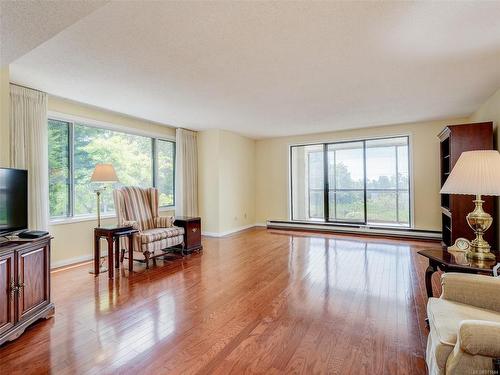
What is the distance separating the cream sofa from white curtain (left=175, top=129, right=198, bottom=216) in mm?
4912

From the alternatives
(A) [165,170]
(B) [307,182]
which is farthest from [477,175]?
(A) [165,170]

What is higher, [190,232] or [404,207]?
[404,207]

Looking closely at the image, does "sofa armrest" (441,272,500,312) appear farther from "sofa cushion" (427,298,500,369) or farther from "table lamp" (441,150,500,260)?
"table lamp" (441,150,500,260)

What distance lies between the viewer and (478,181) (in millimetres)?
1966

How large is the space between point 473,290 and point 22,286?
3.25 meters

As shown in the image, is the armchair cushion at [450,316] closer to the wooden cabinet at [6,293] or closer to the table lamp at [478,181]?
the table lamp at [478,181]

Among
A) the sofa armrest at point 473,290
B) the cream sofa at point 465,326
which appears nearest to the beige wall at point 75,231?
the cream sofa at point 465,326

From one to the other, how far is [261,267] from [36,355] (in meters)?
2.54

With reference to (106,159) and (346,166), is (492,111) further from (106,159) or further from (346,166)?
(106,159)

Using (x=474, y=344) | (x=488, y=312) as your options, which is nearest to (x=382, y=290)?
(x=488, y=312)

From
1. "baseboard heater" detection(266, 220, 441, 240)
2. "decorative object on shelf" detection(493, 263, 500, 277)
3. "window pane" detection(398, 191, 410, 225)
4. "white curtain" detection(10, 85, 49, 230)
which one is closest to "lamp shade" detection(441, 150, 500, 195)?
"decorative object on shelf" detection(493, 263, 500, 277)

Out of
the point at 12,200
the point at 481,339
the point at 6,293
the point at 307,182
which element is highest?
the point at 307,182

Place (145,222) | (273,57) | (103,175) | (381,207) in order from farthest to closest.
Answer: (381,207) → (145,222) → (103,175) → (273,57)

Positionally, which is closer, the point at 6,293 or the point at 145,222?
the point at 6,293
